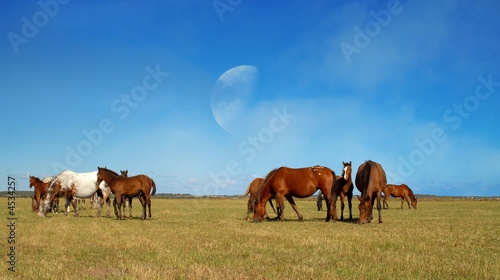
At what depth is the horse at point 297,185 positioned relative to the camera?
15344mm

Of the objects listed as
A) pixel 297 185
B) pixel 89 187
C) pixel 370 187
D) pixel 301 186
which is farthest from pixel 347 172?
pixel 89 187

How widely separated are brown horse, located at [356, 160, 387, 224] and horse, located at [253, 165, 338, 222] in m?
1.30

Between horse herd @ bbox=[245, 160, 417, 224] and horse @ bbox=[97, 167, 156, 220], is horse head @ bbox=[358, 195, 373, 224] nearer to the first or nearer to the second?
horse herd @ bbox=[245, 160, 417, 224]

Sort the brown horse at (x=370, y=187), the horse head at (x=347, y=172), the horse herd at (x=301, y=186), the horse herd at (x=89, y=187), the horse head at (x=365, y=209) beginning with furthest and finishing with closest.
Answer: the horse herd at (x=89, y=187) → the horse head at (x=347, y=172) → the horse herd at (x=301, y=186) → the brown horse at (x=370, y=187) → the horse head at (x=365, y=209)

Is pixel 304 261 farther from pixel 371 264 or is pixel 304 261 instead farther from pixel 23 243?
pixel 23 243

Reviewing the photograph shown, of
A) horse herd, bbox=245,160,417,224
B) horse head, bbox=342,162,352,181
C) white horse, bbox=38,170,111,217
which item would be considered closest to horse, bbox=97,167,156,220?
white horse, bbox=38,170,111,217

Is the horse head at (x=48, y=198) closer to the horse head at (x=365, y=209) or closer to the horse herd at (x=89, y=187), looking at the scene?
the horse herd at (x=89, y=187)

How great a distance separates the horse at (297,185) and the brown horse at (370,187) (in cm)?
130

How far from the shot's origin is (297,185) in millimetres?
15430

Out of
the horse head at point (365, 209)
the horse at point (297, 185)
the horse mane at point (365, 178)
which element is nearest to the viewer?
the horse head at point (365, 209)

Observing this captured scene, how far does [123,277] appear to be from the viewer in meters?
5.51

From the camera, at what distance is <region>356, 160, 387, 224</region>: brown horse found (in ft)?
47.9

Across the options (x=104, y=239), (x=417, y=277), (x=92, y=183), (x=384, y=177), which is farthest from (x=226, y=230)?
(x=92, y=183)

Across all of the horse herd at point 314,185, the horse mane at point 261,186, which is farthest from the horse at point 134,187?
the horse herd at point 314,185
